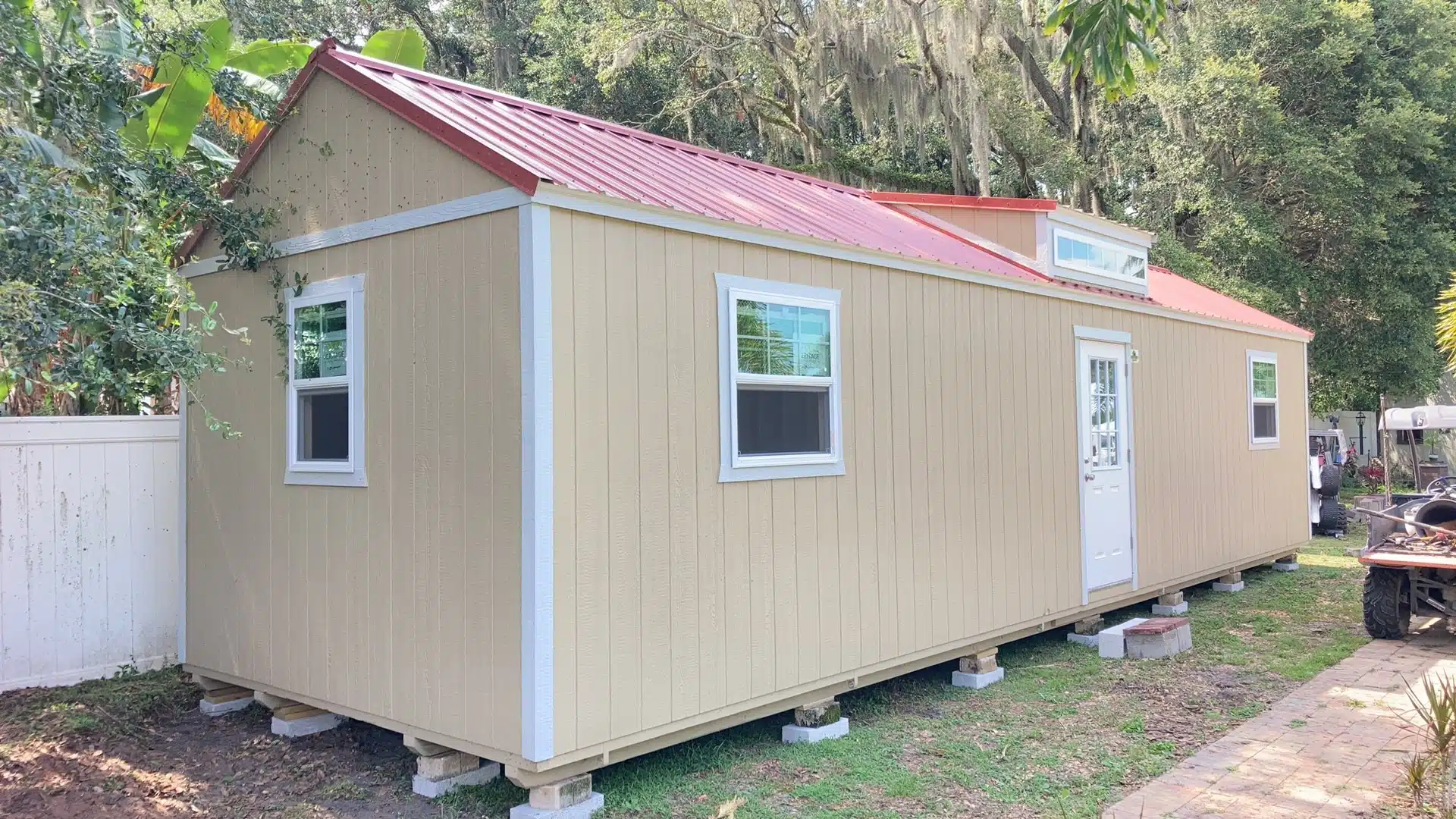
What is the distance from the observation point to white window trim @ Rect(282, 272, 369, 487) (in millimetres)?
5371

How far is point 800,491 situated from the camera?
18.7 feet

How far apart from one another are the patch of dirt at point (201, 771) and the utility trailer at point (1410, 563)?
701cm

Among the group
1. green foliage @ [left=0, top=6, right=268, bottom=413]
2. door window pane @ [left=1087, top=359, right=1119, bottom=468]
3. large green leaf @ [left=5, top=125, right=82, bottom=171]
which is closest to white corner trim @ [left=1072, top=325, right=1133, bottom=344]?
door window pane @ [left=1087, top=359, right=1119, bottom=468]

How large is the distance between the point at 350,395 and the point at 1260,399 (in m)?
9.84

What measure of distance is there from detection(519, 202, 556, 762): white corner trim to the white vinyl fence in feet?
12.0

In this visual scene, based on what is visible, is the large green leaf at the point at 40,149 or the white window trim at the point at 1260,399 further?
the white window trim at the point at 1260,399

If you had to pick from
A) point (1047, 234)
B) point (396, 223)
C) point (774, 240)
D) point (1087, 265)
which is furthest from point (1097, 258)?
point (396, 223)

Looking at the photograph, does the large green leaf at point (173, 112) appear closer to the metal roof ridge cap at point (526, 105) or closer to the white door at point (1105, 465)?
the metal roof ridge cap at point (526, 105)

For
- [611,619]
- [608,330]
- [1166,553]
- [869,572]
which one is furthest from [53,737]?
[1166,553]

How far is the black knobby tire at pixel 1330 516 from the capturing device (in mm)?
14695

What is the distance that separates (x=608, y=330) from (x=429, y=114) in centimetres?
135

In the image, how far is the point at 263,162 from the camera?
6133 mm

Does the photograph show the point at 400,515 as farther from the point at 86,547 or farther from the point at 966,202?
the point at 966,202

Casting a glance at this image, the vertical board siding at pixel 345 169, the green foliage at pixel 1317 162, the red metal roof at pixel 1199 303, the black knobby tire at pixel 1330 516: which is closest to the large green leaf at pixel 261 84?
the vertical board siding at pixel 345 169
